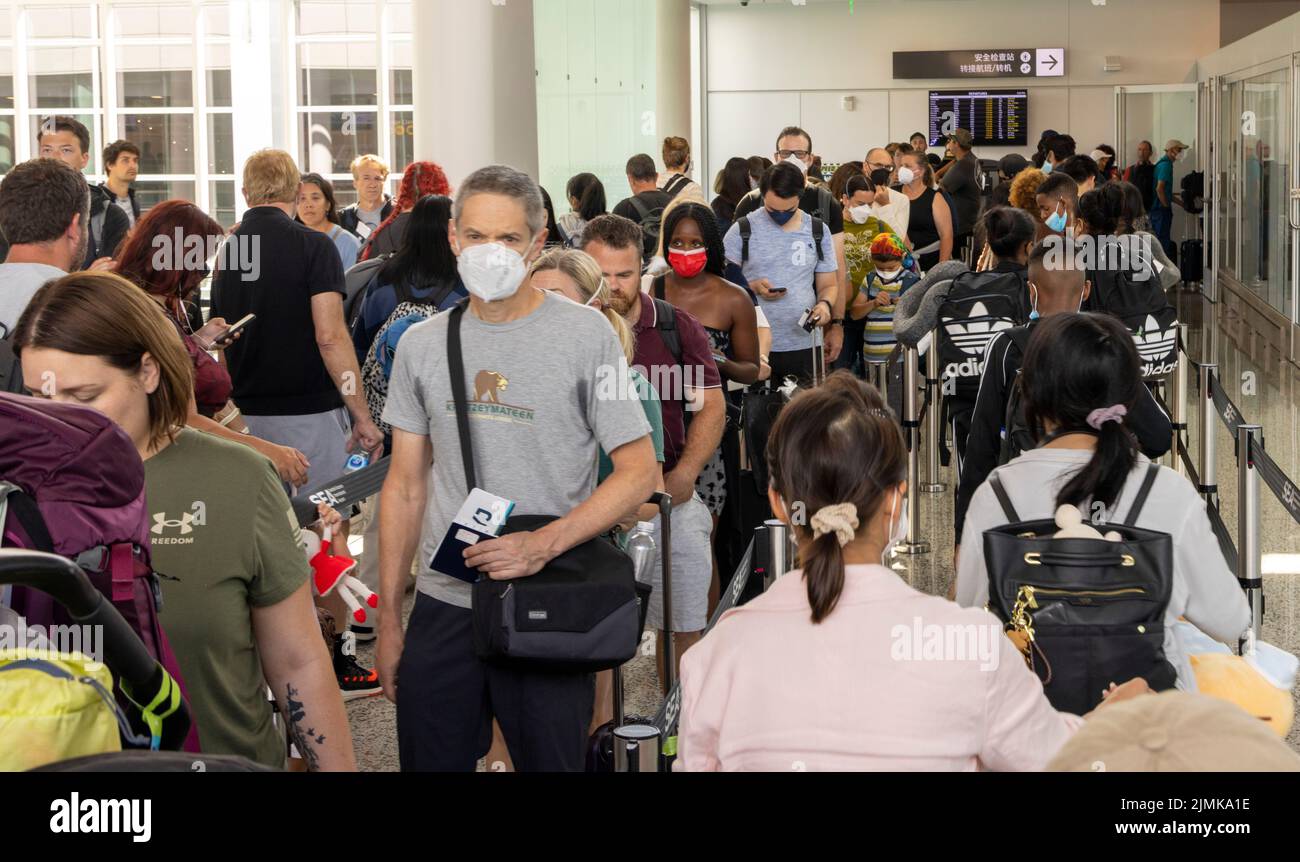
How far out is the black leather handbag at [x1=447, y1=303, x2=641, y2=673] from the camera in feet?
9.82

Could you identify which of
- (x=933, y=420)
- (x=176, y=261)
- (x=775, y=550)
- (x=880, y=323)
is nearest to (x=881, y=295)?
(x=880, y=323)

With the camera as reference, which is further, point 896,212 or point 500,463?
point 896,212

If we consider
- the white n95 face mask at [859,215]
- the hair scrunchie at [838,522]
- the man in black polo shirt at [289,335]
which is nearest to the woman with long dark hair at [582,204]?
the white n95 face mask at [859,215]

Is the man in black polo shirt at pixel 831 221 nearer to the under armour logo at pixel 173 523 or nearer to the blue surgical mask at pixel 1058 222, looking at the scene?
the blue surgical mask at pixel 1058 222

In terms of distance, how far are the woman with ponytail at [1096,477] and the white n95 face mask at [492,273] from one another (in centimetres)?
106

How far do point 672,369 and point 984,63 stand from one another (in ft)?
76.3

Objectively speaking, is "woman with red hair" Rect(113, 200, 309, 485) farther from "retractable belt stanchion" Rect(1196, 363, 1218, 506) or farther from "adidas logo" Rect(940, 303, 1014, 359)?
"retractable belt stanchion" Rect(1196, 363, 1218, 506)

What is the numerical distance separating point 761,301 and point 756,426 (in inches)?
96.1

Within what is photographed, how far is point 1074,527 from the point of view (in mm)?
2764

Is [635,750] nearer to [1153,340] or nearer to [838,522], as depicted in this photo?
→ [838,522]

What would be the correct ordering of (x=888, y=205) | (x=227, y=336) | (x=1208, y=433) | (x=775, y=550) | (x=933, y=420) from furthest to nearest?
1. (x=888, y=205)
2. (x=933, y=420)
3. (x=1208, y=433)
4. (x=227, y=336)
5. (x=775, y=550)

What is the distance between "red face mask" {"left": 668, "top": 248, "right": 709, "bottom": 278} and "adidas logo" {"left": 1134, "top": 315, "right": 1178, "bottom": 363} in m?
1.84

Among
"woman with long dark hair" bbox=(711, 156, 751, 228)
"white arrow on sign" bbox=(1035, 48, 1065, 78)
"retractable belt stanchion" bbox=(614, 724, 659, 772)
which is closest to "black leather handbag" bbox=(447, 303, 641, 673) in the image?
"retractable belt stanchion" bbox=(614, 724, 659, 772)
